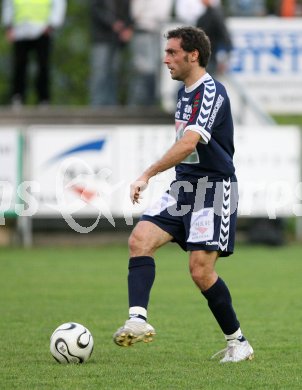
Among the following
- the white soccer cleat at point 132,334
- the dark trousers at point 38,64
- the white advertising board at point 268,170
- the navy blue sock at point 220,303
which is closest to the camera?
the white soccer cleat at point 132,334

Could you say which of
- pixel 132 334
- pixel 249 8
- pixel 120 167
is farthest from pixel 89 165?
pixel 132 334

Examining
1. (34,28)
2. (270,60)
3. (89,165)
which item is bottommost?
(89,165)

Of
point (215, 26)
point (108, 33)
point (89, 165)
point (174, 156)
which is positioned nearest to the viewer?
point (174, 156)

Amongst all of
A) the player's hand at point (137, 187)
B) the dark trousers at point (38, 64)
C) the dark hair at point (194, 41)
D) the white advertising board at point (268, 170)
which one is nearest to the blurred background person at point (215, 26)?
the white advertising board at point (268, 170)

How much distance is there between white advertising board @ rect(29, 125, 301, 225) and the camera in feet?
53.1

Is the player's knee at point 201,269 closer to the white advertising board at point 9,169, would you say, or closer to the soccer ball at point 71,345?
the soccer ball at point 71,345

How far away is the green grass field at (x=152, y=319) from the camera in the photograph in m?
6.64

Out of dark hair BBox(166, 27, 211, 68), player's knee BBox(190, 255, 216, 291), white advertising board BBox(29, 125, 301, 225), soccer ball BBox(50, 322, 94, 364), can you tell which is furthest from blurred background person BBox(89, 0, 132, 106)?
soccer ball BBox(50, 322, 94, 364)

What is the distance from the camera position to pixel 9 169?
53.7 ft

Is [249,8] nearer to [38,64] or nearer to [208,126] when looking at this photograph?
[38,64]

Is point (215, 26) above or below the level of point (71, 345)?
above

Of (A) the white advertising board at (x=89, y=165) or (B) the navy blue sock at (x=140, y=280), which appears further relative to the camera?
(A) the white advertising board at (x=89, y=165)

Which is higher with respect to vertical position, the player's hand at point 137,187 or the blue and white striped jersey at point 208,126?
the blue and white striped jersey at point 208,126

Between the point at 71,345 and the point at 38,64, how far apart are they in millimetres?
10995
